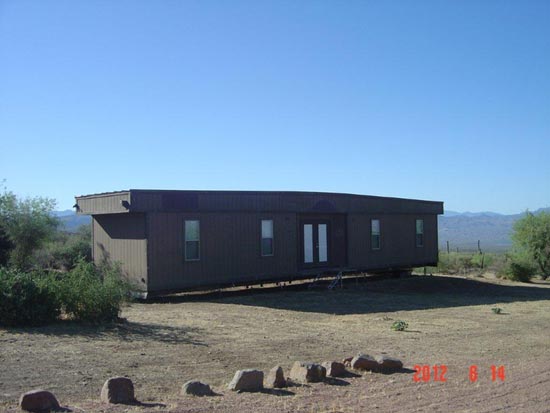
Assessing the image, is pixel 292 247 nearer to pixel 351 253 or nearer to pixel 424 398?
pixel 351 253

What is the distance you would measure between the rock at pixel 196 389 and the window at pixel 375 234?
17936 millimetres

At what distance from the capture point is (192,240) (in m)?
18.1

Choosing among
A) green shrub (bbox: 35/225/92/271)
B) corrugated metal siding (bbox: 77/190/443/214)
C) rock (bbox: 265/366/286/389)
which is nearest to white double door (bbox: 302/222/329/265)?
corrugated metal siding (bbox: 77/190/443/214)

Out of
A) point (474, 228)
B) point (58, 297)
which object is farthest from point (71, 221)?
point (474, 228)

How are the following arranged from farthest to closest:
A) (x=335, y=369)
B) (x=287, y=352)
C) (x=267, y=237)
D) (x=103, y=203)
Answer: (x=267, y=237) < (x=103, y=203) < (x=287, y=352) < (x=335, y=369)

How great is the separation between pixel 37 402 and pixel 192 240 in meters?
12.2

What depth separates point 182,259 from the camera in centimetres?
1778

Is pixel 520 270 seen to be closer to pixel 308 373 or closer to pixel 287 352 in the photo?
pixel 287 352

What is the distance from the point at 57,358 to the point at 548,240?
26.1m

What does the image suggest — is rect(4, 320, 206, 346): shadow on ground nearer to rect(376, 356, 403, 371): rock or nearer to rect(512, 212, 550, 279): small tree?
rect(376, 356, 403, 371): rock

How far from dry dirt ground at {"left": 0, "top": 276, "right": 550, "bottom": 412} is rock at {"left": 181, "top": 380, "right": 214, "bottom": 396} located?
0.12m

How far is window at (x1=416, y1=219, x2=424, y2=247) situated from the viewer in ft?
89.2

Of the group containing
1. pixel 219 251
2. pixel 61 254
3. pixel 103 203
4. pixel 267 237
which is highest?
pixel 103 203

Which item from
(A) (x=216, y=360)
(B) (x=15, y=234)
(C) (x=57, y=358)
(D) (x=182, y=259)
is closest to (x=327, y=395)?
(A) (x=216, y=360)
